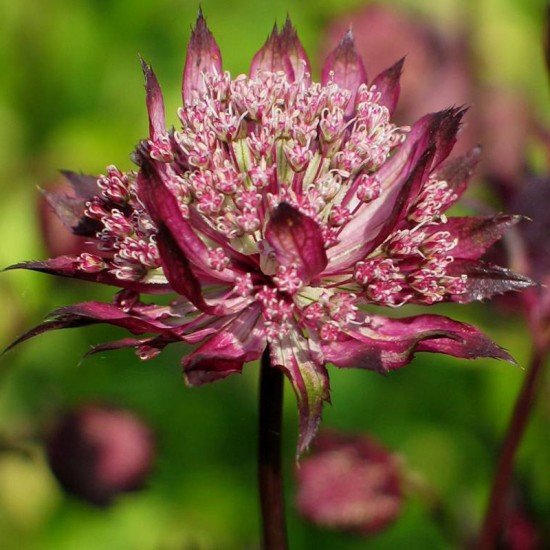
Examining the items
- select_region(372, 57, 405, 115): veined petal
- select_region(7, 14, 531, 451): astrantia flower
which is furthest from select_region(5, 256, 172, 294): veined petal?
select_region(372, 57, 405, 115): veined petal

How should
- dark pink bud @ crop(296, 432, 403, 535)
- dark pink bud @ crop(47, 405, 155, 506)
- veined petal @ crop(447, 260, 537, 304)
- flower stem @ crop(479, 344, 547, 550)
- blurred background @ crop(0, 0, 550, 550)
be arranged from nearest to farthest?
veined petal @ crop(447, 260, 537, 304), flower stem @ crop(479, 344, 547, 550), dark pink bud @ crop(296, 432, 403, 535), dark pink bud @ crop(47, 405, 155, 506), blurred background @ crop(0, 0, 550, 550)

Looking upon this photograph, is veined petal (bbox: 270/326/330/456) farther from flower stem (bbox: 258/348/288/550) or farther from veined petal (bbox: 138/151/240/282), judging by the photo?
veined petal (bbox: 138/151/240/282)

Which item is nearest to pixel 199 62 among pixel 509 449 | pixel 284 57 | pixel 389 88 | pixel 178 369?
pixel 284 57

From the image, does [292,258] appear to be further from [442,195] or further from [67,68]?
[67,68]

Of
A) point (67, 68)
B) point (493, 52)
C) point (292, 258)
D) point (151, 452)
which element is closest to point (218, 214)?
point (292, 258)

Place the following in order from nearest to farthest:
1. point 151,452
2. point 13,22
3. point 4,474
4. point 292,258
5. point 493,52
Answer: point 292,258
point 151,452
point 4,474
point 13,22
point 493,52
